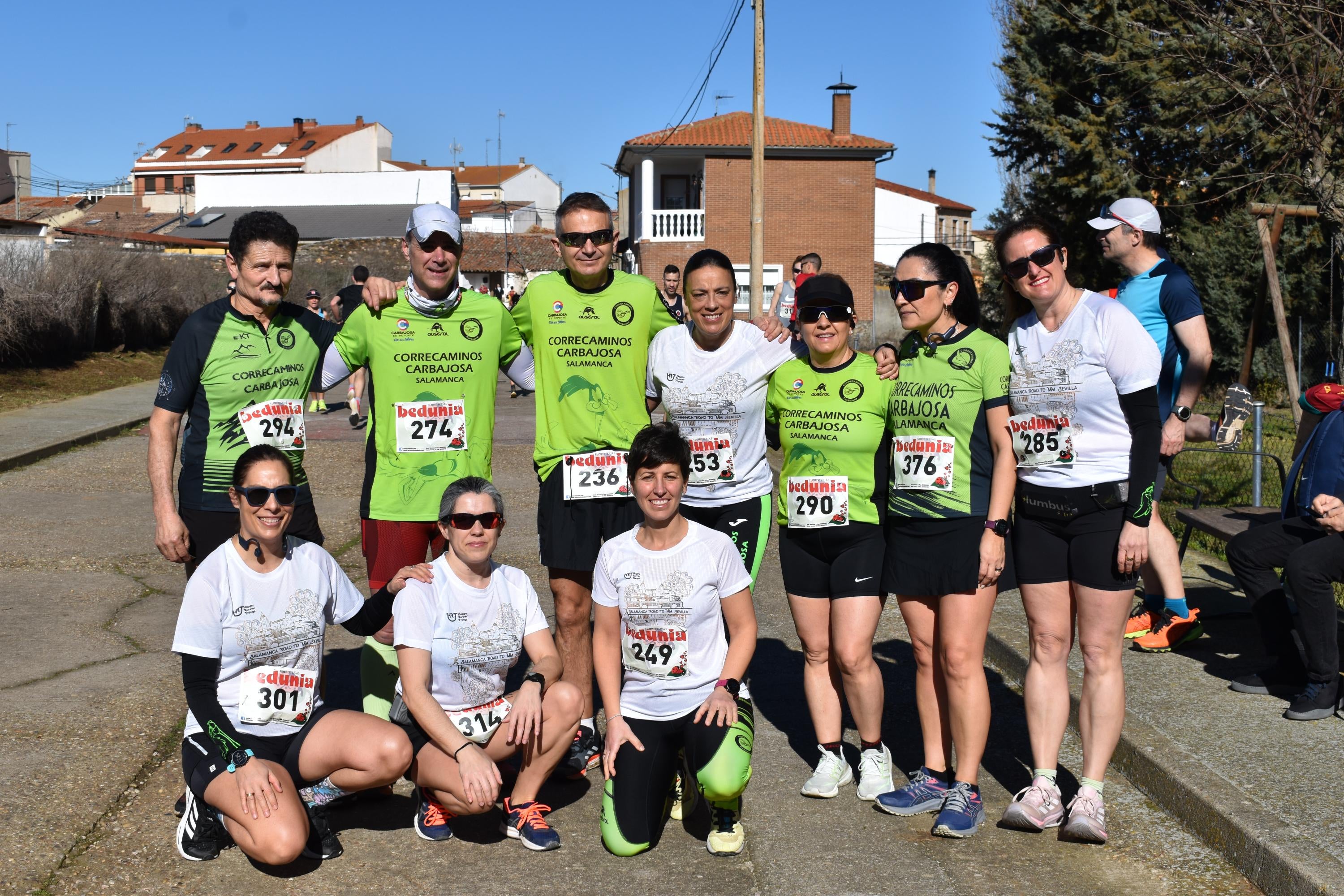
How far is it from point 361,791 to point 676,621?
4.17 ft

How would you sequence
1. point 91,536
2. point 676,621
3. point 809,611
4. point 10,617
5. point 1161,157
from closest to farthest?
Answer: point 676,621
point 809,611
point 10,617
point 91,536
point 1161,157

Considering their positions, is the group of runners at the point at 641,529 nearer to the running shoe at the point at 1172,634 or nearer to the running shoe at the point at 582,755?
the running shoe at the point at 582,755

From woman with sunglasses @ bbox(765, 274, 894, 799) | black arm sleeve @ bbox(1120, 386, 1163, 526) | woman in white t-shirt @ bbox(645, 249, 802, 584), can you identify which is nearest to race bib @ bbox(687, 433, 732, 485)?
woman in white t-shirt @ bbox(645, 249, 802, 584)

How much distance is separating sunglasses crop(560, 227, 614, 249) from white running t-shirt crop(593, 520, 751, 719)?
3.96 feet

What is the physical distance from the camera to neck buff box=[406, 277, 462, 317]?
15.4 feet

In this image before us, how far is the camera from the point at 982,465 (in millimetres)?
4277

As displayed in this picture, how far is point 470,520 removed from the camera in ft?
13.8

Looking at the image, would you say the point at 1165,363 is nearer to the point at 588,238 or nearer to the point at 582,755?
the point at 588,238

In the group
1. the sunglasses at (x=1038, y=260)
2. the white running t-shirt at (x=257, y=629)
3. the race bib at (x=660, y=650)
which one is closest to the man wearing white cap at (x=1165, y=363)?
the sunglasses at (x=1038, y=260)

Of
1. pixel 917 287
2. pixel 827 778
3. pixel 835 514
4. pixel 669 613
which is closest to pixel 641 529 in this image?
pixel 669 613

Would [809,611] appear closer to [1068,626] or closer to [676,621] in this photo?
[676,621]

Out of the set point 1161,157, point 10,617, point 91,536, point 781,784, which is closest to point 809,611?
point 781,784

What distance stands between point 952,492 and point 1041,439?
353mm

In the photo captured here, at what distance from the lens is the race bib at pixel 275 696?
13.3ft
